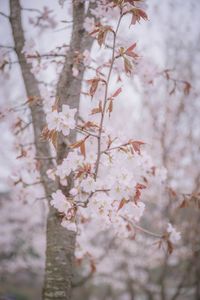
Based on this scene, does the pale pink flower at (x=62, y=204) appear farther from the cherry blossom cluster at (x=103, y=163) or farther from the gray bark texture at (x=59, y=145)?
the gray bark texture at (x=59, y=145)

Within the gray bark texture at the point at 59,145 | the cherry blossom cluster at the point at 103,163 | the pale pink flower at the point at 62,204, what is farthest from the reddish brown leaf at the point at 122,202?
the gray bark texture at the point at 59,145

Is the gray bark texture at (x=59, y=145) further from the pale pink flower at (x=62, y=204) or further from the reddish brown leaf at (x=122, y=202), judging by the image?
the reddish brown leaf at (x=122, y=202)

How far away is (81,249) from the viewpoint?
2744 millimetres

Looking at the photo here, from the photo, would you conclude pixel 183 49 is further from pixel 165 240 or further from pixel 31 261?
pixel 31 261

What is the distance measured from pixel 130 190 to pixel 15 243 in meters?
11.6

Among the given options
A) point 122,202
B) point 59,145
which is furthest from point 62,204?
point 59,145

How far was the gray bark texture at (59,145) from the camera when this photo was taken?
2043mm

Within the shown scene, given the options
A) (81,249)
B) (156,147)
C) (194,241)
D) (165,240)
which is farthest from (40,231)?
(165,240)

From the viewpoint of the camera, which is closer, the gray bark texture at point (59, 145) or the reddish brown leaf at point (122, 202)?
the reddish brown leaf at point (122, 202)

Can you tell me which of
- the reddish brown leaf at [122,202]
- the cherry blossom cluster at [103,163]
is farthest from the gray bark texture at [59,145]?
the reddish brown leaf at [122,202]

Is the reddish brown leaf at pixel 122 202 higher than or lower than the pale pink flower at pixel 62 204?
lower

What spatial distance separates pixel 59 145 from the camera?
7.01 feet

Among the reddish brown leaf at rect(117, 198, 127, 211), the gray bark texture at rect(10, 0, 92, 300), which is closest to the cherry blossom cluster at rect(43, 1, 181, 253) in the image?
the reddish brown leaf at rect(117, 198, 127, 211)

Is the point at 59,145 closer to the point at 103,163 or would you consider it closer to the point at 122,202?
the point at 103,163
